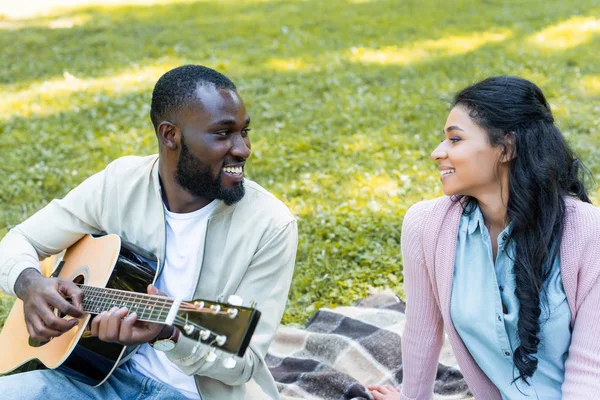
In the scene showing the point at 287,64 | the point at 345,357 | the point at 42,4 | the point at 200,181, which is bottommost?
the point at 345,357

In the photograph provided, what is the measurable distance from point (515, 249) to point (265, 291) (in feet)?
3.20

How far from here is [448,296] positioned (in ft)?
9.69

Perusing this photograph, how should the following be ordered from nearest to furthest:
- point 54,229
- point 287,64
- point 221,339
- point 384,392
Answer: point 221,339 < point 54,229 < point 384,392 < point 287,64

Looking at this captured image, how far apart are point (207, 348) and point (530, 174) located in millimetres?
1360

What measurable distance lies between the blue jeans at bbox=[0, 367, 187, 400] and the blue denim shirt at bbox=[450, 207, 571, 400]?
1178 mm

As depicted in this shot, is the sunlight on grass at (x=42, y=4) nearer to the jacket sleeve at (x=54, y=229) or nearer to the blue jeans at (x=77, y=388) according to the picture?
the jacket sleeve at (x=54, y=229)

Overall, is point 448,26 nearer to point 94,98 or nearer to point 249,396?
point 94,98

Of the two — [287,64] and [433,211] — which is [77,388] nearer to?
[433,211]

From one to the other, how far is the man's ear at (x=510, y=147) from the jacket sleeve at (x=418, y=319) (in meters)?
0.43

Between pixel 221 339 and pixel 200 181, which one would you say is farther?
pixel 200 181

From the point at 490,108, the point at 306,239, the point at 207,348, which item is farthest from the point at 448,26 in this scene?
the point at 207,348

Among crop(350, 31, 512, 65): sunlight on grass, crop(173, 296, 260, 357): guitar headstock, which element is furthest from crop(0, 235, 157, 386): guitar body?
crop(350, 31, 512, 65): sunlight on grass

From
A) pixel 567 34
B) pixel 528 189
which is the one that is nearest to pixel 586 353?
pixel 528 189

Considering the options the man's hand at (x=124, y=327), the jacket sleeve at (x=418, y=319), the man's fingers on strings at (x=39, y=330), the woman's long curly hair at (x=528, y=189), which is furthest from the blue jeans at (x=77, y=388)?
the woman's long curly hair at (x=528, y=189)
